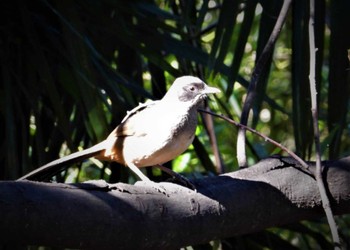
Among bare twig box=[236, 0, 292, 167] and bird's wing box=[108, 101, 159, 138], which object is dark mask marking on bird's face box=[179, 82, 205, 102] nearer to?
bird's wing box=[108, 101, 159, 138]

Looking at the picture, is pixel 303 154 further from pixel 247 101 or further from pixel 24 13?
pixel 24 13

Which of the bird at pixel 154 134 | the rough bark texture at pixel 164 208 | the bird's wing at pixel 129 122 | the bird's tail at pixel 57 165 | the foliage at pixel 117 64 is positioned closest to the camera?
the rough bark texture at pixel 164 208

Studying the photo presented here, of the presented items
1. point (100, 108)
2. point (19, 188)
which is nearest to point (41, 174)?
point (100, 108)

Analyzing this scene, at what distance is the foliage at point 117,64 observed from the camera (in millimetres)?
2760

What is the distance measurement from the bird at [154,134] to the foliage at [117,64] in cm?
18

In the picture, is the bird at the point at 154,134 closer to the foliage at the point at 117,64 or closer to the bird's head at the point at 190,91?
the bird's head at the point at 190,91

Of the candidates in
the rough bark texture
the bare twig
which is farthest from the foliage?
the rough bark texture

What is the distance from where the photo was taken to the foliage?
2760mm

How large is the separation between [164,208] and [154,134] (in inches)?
25.2

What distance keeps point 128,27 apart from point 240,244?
3.29 feet

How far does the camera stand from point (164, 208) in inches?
75.1

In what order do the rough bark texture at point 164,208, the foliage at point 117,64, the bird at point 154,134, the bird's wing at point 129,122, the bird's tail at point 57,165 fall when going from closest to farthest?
1. the rough bark texture at point 164,208
2. the bird's tail at point 57,165
3. the bird at point 154,134
4. the bird's wing at point 129,122
5. the foliage at point 117,64

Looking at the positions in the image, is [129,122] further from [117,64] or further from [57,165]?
[117,64]

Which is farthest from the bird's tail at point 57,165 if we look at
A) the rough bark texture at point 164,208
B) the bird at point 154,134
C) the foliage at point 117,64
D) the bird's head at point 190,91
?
the rough bark texture at point 164,208
